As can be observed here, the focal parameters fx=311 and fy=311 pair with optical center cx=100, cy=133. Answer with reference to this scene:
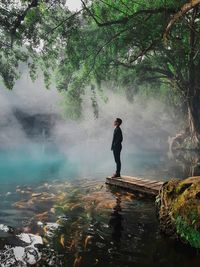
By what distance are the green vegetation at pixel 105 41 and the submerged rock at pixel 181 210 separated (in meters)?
6.59

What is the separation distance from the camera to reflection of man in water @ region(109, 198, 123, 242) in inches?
287

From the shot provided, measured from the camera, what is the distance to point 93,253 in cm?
625

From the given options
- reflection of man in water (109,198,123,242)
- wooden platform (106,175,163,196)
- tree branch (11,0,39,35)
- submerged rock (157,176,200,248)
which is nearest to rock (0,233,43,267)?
reflection of man in water (109,198,123,242)

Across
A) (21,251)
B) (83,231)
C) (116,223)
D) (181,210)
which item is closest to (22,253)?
(21,251)

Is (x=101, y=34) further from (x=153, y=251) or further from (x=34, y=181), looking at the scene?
(x=153, y=251)

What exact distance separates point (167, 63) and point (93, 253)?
26617mm

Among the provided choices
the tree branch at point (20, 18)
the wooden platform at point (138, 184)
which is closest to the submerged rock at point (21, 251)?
the wooden platform at point (138, 184)

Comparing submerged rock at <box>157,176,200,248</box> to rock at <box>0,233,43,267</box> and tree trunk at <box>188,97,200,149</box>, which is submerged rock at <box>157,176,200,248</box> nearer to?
rock at <box>0,233,43,267</box>

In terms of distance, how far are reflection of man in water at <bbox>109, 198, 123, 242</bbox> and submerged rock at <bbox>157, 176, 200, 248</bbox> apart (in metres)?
1.07

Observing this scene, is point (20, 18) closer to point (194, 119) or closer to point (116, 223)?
point (116, 223)

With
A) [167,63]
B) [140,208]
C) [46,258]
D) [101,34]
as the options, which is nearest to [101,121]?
[167,63]

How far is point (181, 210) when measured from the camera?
7.09 metres

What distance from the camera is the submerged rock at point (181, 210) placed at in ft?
21.6

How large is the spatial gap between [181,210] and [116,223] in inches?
75.4
